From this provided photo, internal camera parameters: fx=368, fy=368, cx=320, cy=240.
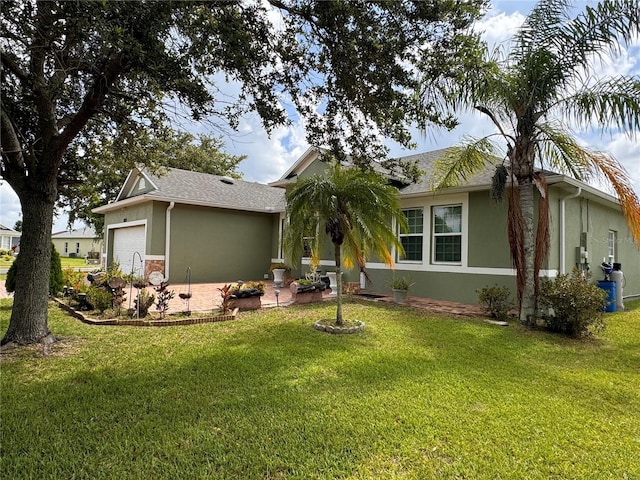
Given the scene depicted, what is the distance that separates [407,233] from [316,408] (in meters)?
7.75

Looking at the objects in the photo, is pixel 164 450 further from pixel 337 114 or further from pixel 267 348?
pixel 337 114

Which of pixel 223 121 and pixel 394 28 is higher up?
pixel 394 28

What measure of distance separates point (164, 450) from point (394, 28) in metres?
5.71

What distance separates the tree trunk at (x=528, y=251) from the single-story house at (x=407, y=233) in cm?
144

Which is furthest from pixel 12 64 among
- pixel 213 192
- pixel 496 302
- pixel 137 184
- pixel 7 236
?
pixel 7 236

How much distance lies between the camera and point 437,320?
8.48 m

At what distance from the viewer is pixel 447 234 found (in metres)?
11.2

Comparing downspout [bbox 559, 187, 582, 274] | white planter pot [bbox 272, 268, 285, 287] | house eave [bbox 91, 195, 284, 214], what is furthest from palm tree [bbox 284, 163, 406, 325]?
house eave [bbox 91, 195, 284, 214]

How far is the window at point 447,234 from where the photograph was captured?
11016 millimetres

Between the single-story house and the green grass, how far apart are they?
12.9 feet

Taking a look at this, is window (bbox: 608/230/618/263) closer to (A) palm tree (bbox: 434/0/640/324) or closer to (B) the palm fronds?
(A) palm tree (bbox: 434/0/640/324)

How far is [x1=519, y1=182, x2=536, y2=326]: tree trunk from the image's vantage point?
790 cm

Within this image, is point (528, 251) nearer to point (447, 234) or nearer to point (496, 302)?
point (496, 302)

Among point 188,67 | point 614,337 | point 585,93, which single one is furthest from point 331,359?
point 585,93
